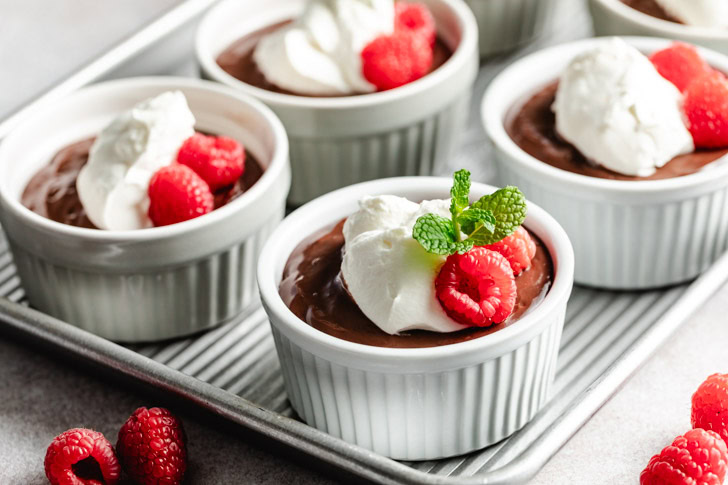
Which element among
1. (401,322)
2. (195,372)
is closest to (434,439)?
(401,322)

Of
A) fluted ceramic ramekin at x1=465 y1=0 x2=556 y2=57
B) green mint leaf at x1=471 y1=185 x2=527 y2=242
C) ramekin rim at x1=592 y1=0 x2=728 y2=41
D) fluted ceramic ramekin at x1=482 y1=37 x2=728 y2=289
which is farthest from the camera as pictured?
fluted ceramic ramekin at x1=465 y1=0 x2=556 y2=57

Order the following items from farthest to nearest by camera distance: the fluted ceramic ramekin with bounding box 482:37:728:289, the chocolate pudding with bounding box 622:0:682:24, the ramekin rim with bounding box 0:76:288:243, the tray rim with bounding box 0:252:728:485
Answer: the chocolate pudding with bounding box 622:0:682:24 < the fluted ceramic ramekin with bounding box 482:37:728:289 < the ramekin rim with bounding box 0:76:288:243 < the tray rim with bounding box 0:252:728:485

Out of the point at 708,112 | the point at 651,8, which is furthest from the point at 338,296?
the point at 651,8

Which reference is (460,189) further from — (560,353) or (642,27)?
(642,27)

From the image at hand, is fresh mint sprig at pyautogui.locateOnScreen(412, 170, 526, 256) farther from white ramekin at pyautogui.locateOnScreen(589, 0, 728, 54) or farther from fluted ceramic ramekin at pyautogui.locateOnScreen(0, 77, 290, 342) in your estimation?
white ramekin at pyautogui.locateOnScreen(589, 0, 728, 54)

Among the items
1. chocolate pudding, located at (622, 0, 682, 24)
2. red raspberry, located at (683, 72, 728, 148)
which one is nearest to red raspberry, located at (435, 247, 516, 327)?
red raspberry, located at (683, 72, 728, 148)
